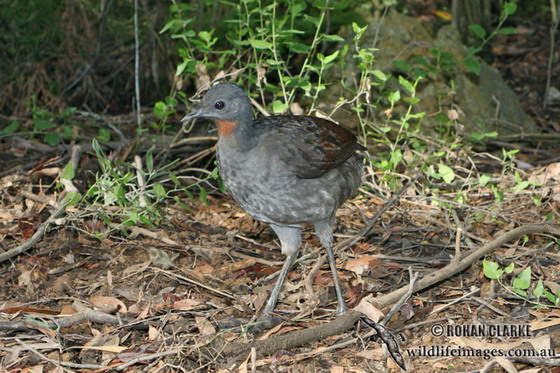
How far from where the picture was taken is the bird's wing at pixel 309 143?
4516 mm

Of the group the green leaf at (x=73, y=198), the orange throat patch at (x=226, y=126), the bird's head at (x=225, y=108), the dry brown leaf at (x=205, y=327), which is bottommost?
the dry brown leaf at (x=205, y=327)

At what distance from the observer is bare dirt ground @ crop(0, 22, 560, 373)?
3850 mm

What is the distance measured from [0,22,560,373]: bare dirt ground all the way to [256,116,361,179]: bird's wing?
708 millimetres

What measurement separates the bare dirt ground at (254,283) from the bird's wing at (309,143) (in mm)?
708

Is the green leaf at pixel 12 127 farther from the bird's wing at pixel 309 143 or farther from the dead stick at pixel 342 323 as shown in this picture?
the dead stick at pixel 342 323

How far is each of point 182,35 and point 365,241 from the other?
2148 mm

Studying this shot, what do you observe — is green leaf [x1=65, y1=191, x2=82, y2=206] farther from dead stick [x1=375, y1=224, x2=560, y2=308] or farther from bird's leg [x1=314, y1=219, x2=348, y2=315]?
dead stick [x1=375, y1=224, x2=560, y2=308]

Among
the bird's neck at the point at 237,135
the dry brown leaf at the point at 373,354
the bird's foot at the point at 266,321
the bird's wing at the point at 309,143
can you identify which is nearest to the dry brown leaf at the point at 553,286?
the dry brown leaf at the point at 373,354

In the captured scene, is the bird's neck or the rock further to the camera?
the rock

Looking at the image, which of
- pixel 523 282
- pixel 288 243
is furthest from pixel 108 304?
pixel 523 282

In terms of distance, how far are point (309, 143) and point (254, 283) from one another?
101 cm

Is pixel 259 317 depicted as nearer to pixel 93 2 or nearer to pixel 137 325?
pixel 137 325

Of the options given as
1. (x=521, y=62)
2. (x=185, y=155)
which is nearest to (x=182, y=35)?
(x=185, y=155)

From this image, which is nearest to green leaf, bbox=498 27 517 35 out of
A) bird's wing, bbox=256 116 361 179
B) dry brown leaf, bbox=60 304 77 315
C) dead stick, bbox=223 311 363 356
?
bird's wing, bbox=256 116 361 179
